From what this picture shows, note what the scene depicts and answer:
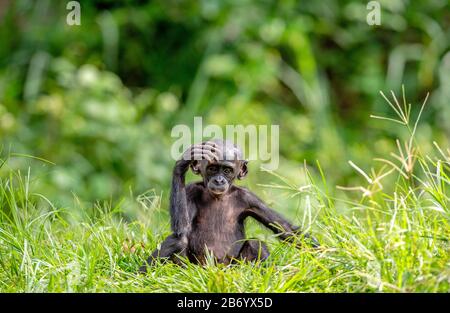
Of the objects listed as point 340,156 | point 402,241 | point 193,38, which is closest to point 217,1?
point 193,38

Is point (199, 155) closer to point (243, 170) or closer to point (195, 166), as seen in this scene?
point (195, 166)

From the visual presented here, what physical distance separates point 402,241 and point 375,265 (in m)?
0.16

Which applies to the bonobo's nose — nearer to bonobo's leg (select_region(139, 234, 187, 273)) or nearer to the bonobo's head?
the bonobo's head

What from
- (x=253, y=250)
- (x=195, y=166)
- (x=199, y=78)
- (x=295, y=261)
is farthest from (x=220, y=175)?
(x=199, y=78)

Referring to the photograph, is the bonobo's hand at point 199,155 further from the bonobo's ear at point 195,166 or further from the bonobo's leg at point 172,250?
the bonobo's leg at point 172,250

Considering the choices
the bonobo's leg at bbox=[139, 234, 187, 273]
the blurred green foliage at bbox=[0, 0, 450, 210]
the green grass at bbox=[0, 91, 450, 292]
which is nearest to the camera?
the green grass at bbox=[0, 91, 450, 292]

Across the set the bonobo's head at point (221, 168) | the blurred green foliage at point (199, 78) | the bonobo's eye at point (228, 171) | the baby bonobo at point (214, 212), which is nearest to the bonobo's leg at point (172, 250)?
the baby bonobo at point (214, 212)

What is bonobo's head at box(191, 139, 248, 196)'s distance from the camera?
4488 mm

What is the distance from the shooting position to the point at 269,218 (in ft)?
15.2

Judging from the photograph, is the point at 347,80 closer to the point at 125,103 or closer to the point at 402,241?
the point at 125,103

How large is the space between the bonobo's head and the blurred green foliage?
14.1ft

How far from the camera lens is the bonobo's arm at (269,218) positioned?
461 cm

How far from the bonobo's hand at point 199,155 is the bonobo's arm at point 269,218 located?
1.13ft

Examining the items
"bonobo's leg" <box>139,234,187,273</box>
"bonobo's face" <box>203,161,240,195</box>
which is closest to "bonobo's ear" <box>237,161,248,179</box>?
"bonobo's face" <box>203,161,240,195</box>
